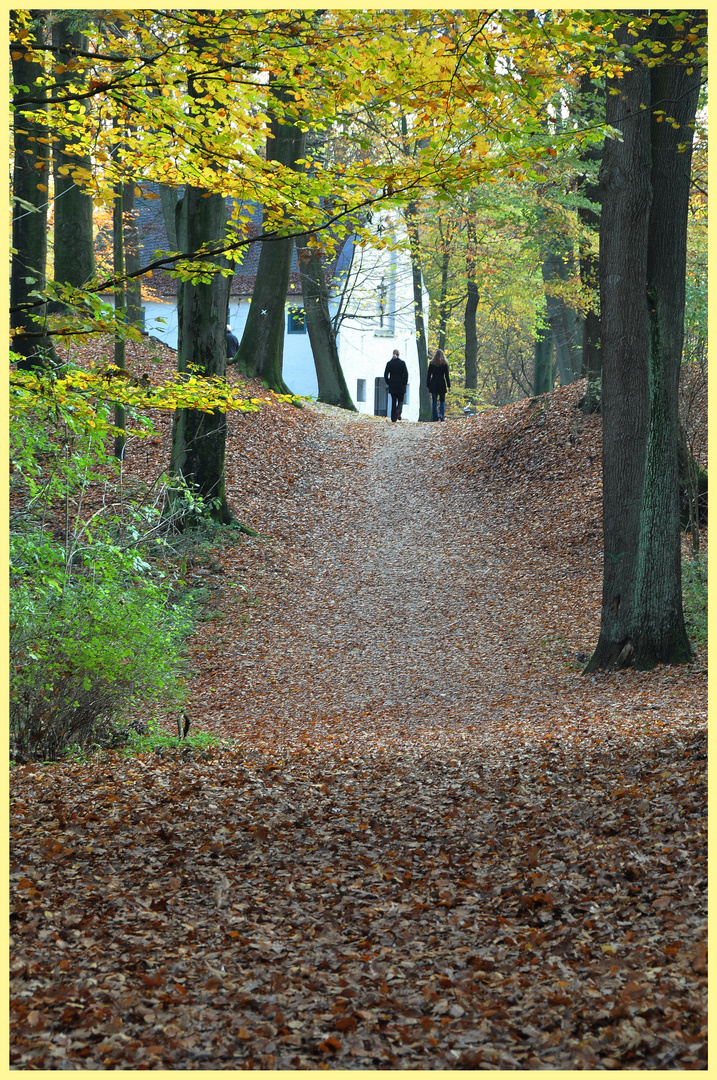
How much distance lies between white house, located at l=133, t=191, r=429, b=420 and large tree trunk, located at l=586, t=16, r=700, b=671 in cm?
1676

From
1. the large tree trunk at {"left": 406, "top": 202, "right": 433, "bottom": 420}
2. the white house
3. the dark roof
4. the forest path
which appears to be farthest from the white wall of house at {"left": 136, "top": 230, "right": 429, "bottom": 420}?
the forest path

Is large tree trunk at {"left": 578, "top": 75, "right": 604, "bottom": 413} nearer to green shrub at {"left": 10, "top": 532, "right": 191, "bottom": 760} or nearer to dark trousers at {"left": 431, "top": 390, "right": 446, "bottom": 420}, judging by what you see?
dark trousers at {"left": 431, "top": 390, "right": 446, "bottom": 420}

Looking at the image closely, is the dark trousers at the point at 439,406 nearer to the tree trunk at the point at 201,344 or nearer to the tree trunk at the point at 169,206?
the tree trunk at the point at 169,206

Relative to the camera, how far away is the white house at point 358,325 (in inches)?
1166

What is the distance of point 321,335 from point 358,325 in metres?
10.8

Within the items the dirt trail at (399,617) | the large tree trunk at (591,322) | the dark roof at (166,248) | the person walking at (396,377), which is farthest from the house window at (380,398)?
the large tree trunk at (591,322)

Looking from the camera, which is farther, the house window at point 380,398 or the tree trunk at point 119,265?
the house window at point 380,398

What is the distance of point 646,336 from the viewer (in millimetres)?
9234

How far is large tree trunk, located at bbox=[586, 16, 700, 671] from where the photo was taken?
357 inches

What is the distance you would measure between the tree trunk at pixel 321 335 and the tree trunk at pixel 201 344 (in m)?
9.61

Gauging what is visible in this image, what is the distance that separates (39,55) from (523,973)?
578cm

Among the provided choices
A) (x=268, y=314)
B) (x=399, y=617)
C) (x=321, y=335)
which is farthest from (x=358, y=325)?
(x=399, y=617)

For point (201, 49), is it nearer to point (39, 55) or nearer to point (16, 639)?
point (39, 55)
